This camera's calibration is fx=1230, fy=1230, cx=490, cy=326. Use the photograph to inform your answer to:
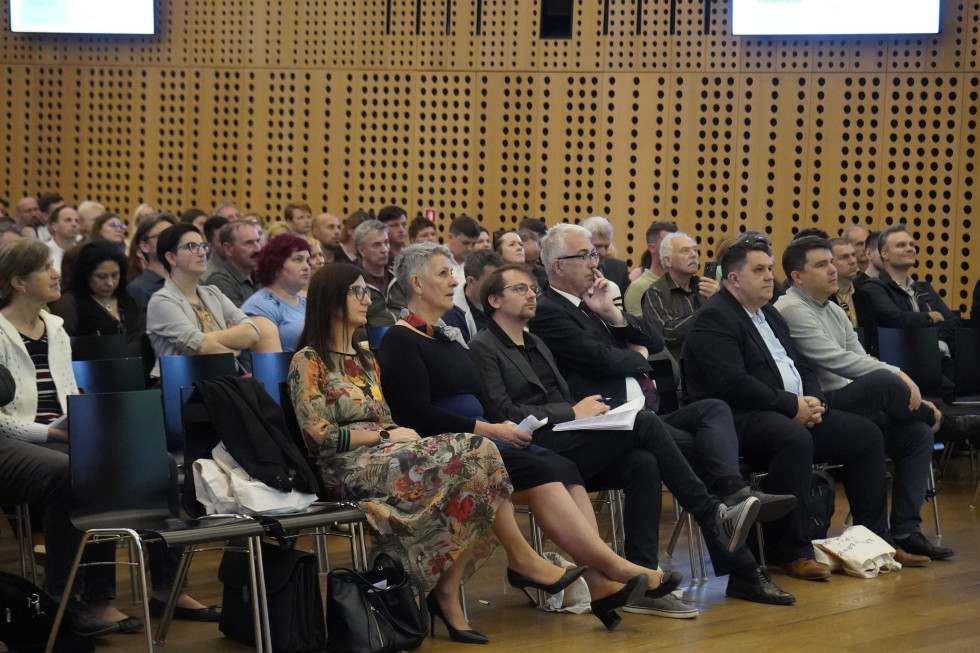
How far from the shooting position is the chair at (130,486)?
3.63 metres

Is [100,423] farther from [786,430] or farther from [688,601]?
[786,430]

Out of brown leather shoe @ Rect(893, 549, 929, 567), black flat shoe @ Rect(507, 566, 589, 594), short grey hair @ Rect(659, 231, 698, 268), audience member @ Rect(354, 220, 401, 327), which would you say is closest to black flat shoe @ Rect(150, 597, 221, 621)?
black flat shoe @ Rect(507, 566, 589, 594)

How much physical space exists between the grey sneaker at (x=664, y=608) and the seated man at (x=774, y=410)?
2.85ft

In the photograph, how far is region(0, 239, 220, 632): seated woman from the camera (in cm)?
407

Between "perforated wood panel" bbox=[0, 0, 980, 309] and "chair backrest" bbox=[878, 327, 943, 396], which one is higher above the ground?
"perforated wood panel" bbox=[0, 0, 980, 309]

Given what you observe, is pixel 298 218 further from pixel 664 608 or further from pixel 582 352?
pixel 664 608

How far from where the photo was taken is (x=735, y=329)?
5215mm

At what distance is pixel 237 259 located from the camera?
6375mm

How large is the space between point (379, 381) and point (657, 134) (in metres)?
7.38

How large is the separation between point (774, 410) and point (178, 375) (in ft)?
8.01

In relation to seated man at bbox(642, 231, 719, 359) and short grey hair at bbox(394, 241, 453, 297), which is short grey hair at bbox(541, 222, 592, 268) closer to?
short grey hair at bbox(394, 241, 453, 297)

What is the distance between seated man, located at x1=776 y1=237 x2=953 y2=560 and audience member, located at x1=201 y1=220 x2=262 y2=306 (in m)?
2.67

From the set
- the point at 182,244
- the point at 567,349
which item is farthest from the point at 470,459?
the point at 182,244

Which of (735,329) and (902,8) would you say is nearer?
(735,329)
